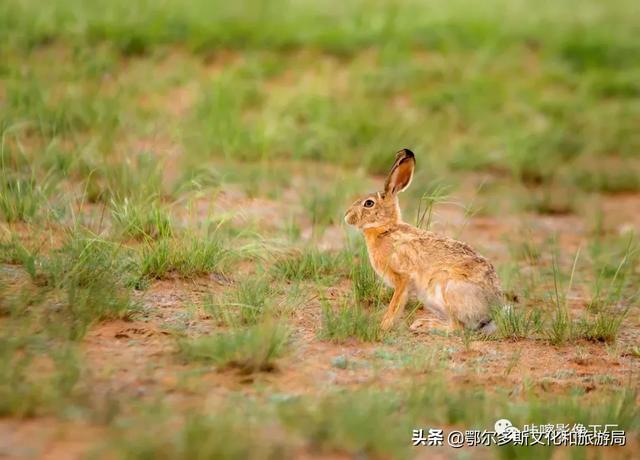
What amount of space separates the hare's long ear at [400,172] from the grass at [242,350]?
1.77 m

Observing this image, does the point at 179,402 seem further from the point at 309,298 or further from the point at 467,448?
the point at 309,298

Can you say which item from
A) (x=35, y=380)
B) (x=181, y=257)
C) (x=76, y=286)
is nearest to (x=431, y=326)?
(x=181, y=257)

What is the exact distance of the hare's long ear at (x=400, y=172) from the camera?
652 cm

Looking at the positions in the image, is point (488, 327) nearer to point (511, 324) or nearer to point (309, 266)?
point (511, 324)

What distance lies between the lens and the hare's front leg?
6.12 m

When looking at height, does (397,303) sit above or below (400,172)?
below

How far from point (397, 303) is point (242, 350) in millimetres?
1415

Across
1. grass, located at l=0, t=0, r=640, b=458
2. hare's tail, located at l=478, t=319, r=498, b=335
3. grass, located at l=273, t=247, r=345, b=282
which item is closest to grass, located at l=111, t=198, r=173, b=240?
grass, located at l=0, t=0, r=640, b=458

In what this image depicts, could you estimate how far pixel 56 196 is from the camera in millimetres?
7324

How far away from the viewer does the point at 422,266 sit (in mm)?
6238

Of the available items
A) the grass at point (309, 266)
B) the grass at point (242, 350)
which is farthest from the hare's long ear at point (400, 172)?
the grass at point (242, 350)

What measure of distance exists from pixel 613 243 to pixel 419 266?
331cm

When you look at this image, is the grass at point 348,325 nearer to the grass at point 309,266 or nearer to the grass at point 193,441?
the grass at point 309,266

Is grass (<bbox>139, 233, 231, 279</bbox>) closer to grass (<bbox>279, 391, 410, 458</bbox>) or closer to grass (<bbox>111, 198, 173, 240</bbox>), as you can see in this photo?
grass (<bbox>111, 198, 173, 240</bbox>)
